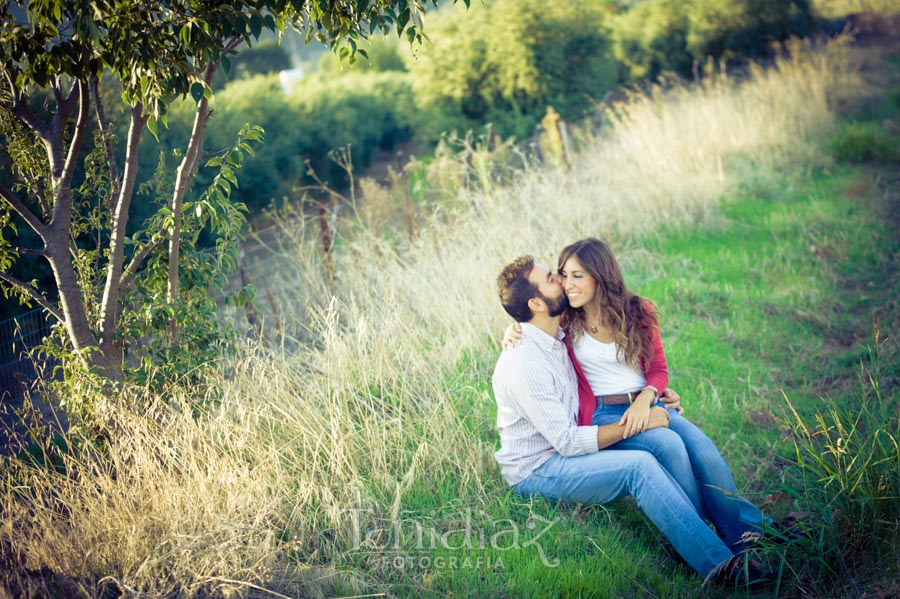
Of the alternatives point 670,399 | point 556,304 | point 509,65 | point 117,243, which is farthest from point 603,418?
point 509,65

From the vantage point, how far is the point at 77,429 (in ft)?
11.5

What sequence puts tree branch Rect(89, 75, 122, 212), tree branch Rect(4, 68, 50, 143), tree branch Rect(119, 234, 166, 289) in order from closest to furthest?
tree branch Rect(4, 68, 50, 143), tree branch Rect(119, 234, 166, 289), tree branch Rect(89, 75, 122, 212)

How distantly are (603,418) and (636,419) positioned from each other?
268 mm

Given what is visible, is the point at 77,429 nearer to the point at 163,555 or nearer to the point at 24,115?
the point at 163,555

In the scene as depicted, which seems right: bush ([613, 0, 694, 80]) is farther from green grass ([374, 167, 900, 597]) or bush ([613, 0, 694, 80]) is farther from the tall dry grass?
the tall dry grass

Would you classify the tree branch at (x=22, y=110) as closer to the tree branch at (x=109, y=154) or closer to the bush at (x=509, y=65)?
the tree branch at (x=109, y=154)

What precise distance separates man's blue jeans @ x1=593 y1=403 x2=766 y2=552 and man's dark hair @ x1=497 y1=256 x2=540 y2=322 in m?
0.80

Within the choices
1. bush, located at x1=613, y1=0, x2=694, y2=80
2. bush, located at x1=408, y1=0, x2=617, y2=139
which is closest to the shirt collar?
bush, located at x1=408, y1=0, x2=617, y2=139

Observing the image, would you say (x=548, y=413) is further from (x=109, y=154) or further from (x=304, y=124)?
(x=304, y=124)

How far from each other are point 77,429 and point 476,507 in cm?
201

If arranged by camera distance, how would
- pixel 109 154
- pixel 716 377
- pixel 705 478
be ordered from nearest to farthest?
pixel 705 478
pixel 109 154
pixel 716 377

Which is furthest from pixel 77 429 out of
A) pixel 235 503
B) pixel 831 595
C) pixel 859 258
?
pixel 859 258

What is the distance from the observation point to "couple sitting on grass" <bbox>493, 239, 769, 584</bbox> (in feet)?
9.78

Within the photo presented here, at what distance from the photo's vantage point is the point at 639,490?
9.90 feet
